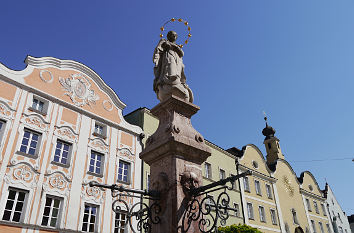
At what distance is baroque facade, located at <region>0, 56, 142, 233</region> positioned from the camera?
40.7 ft

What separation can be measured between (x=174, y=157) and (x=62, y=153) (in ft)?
38.6

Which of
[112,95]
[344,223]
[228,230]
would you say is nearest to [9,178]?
[112,95]

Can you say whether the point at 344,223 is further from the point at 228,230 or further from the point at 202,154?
the point at 202,154

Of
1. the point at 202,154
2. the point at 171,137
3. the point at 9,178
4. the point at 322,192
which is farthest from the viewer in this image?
the point at 322,192

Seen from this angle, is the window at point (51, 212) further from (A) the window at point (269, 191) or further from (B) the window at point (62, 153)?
(A) the window at point (269, 191)

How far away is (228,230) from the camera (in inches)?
686

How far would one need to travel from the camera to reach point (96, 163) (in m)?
15.8

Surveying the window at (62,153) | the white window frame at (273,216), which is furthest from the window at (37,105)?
the white window frame at (273,216)

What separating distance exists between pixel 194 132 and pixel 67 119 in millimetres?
12193

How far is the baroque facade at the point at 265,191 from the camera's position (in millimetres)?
22906

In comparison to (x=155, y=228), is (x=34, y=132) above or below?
above

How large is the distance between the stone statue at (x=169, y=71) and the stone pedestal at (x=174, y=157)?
0.91 ft

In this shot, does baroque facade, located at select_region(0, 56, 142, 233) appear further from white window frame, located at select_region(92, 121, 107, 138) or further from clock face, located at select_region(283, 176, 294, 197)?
clock face, located at select_region(283, 176, 294, 197)

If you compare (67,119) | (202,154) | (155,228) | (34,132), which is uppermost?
(67,119)
